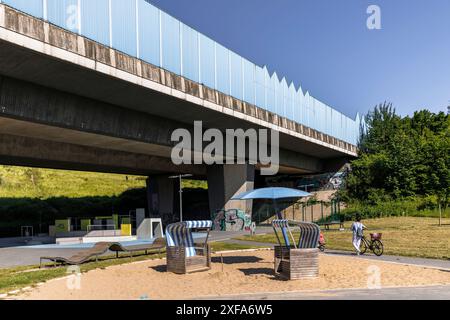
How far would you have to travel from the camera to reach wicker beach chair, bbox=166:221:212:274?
43.9 feet

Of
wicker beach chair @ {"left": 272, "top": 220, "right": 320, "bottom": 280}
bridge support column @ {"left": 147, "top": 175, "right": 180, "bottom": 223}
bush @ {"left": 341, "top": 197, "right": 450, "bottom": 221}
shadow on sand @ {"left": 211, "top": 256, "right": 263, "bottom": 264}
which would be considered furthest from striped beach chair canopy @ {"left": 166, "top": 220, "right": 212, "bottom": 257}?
bridge support column @ {"left": 147, "top": 175, "right": 180, "bottom": 223}

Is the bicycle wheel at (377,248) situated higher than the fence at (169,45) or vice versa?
the fence at (169,45)

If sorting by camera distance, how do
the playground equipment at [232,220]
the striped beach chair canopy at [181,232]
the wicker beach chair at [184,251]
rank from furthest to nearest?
the playground equipment at [232,220] < the striped beach chair canopy at [181,232] < the wicker beach chair at [184,251]

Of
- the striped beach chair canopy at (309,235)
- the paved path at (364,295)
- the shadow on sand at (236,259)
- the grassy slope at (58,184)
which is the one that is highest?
the grassy slope at (58,184)

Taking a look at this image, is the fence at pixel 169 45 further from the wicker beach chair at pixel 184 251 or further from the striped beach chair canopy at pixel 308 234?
the striped beach chair canopy at pixel 308 234

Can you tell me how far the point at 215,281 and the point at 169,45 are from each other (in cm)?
1442

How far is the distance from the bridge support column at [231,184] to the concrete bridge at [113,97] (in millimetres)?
88

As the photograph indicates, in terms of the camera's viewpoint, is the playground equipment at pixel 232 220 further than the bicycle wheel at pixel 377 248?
Yes

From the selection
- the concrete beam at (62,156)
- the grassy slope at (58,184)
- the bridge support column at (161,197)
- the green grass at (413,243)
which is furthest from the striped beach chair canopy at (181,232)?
the grassy slope at (58,184)

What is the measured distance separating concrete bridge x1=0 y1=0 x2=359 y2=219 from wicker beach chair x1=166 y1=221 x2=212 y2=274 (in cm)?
762

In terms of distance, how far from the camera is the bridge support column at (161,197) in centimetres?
4688

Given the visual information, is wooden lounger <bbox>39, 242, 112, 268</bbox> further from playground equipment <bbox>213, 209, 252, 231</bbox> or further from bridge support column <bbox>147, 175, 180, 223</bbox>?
bridge support column <bbox>147, 175, 180, 223</bbox>
